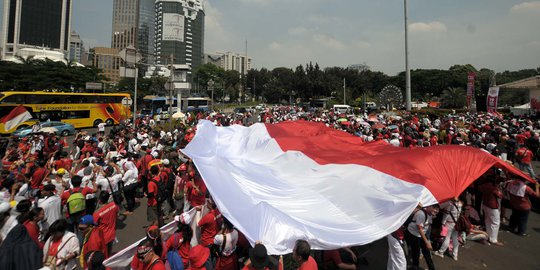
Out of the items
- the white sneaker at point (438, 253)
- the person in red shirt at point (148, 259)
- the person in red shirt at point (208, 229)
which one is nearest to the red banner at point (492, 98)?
the white sneaker at point (438, 253)

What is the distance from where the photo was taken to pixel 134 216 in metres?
7.69

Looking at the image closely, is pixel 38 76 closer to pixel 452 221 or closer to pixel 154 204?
pixel 154 204

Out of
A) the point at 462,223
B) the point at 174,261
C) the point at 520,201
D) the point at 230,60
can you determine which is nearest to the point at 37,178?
the point at 174,261

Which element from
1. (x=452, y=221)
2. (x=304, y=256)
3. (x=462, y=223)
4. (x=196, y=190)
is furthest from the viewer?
(x=196, y=190)

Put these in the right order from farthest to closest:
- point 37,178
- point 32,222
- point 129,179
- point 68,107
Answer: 1. point 68,107
2. point 129,179
3. point 37,178
4. point 32,222

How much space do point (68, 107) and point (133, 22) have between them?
112m

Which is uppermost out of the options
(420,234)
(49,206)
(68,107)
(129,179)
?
(49,206)

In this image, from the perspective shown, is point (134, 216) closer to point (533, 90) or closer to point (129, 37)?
point (533, 90)

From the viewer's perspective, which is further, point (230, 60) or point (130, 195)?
point (230, 60)

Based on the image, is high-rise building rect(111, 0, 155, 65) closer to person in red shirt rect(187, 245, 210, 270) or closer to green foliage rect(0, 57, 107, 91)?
green foliage rect(0, 57, 107, 91)

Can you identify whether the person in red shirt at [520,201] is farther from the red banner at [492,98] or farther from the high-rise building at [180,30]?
the high-rise building at [180,30]

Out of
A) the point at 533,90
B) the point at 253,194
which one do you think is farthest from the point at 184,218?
the point at 533,90

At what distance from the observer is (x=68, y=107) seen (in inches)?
983

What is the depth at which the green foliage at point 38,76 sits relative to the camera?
3409 cm
